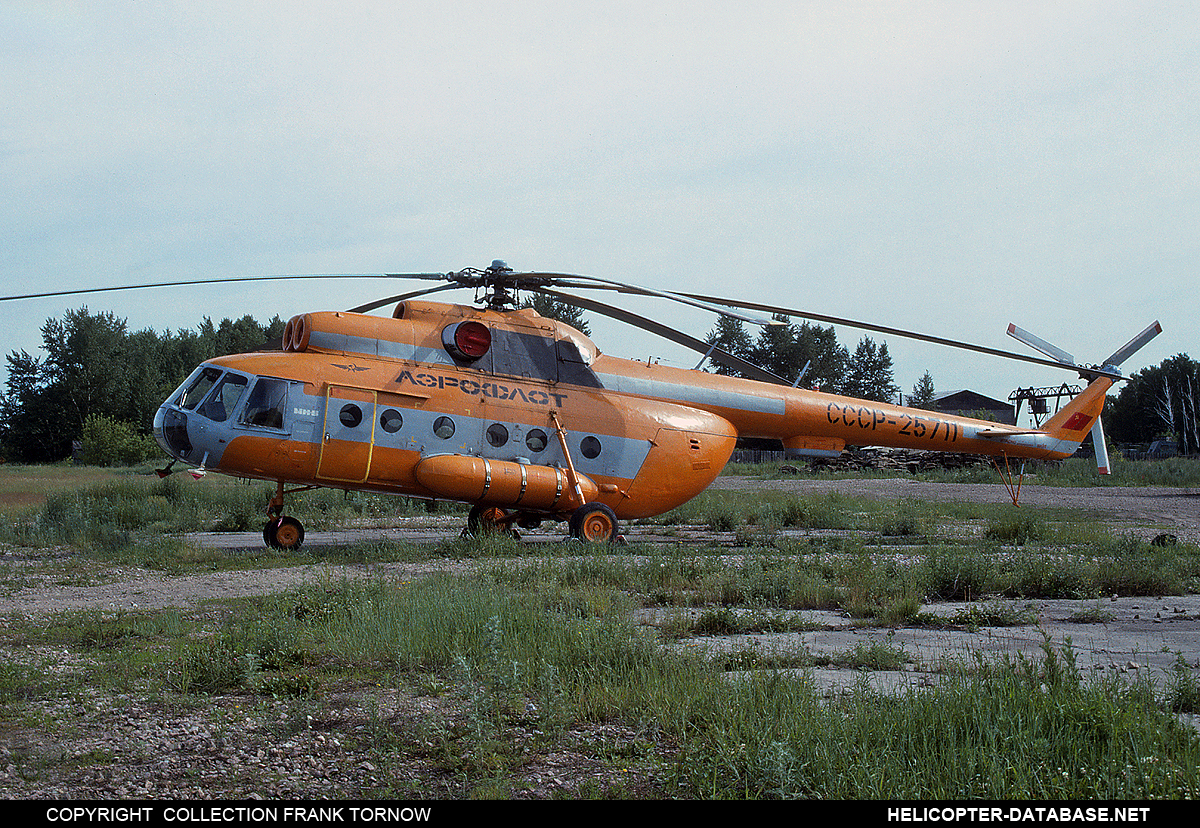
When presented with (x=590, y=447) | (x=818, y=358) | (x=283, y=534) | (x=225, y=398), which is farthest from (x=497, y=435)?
(x=818, y=358)

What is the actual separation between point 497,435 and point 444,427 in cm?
87

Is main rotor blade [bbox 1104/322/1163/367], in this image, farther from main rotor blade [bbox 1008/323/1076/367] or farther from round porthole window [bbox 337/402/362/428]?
round porthole window [bbox 337/402/362/428]

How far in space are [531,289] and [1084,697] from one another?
1087 centimetres

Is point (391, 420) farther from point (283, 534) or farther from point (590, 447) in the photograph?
point (590, 447)

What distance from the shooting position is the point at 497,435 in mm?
13391

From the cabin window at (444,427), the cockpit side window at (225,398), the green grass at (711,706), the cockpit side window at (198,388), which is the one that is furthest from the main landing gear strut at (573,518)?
the green grass at (711,706)

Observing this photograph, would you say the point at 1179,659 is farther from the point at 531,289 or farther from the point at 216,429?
the point at 216,429

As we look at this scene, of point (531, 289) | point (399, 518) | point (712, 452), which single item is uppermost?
point (531, 289)

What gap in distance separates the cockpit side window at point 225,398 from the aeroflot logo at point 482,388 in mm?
2247

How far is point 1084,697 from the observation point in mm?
4082

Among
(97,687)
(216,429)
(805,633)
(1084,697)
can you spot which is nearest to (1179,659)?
(1084,697)

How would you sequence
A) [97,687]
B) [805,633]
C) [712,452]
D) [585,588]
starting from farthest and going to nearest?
[712,452]
[585,588]
[805,633]
[97,687]

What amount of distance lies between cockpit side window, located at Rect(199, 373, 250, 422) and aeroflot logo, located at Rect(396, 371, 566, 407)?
88.5 inches
